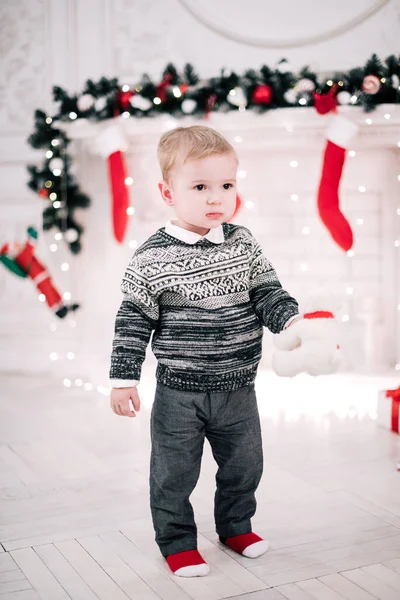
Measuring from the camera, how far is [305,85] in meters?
3.24

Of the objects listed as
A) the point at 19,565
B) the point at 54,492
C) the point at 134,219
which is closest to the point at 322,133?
the point at 134,219

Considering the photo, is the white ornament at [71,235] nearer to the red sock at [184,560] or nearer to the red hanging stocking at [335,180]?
the red hanging stocking at [335,180]

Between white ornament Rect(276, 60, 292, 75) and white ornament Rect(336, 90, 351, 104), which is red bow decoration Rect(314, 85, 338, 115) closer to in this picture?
white ornament Rect(336, 90, 351, 104)

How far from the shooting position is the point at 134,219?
12.1 feet

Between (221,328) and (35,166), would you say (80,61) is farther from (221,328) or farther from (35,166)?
(221,328)

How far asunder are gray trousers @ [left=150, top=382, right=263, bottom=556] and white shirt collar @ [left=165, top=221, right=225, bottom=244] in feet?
1.02

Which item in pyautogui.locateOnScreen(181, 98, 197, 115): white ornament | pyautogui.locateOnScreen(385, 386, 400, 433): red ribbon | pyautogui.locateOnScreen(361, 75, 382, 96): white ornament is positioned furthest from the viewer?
pyautogui.locateOnScreen(181, 98, 197, 115): white ornament

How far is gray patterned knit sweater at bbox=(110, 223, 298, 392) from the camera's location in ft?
5.26

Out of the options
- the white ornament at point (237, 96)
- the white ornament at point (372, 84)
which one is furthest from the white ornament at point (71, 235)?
the white ornament at point (372, 84)

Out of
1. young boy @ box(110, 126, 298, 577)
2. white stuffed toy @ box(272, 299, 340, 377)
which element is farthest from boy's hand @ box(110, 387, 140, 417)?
white stuffed toy @ box(272, 299, 340, 377)

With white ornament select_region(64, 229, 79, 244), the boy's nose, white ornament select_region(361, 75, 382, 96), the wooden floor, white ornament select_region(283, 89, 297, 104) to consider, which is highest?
white ornament select_region(361, 75, 382, 96)

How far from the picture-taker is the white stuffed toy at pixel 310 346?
1485 millimetres

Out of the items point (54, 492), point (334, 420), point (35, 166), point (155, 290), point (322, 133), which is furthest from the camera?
point (35, 166)

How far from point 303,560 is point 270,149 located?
7.34ft
